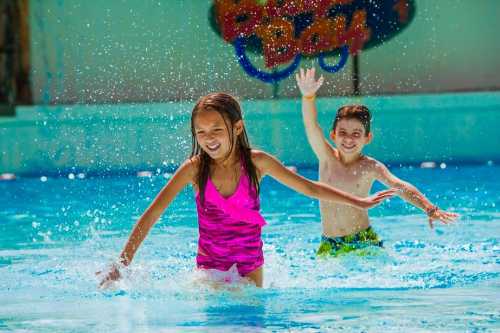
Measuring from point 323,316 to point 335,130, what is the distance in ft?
6.20

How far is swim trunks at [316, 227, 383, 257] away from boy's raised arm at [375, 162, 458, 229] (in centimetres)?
33

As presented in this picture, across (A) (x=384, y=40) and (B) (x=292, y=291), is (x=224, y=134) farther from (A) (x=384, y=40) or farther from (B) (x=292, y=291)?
(A) (x=384, y=40)

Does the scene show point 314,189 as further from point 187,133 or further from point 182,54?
point 182,54

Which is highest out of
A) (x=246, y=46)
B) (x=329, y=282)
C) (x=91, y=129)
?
(x=246, y=46)

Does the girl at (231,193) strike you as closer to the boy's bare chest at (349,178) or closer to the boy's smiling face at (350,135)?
the boy's smiling face at (350,135)

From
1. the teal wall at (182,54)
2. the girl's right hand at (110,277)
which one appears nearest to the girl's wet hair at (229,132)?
the girl's right hand at (110,277)

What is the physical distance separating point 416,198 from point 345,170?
75 centimetres

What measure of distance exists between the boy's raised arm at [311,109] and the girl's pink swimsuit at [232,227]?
940 millimetres

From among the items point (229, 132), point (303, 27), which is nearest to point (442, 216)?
point (229, 132)

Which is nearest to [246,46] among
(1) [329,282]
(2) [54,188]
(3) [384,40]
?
(3) [384,40]

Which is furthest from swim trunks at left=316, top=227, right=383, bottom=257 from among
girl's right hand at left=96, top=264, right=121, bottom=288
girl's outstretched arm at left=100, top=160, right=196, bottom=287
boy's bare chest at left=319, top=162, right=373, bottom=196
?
girl's right hand at left=96, top=264, right=121, bottom=288

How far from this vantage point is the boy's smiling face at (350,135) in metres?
5.88

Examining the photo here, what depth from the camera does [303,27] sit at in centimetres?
1342

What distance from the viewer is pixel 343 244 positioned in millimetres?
5949
